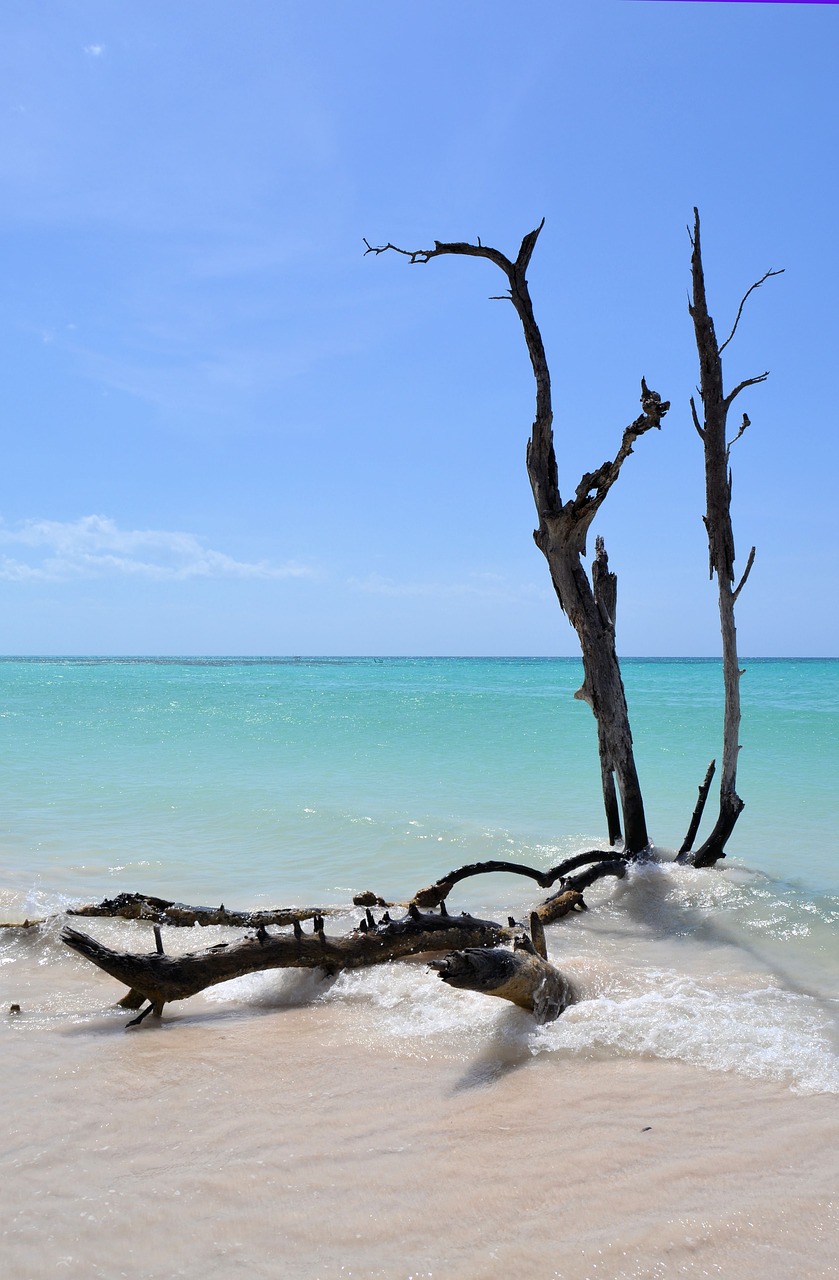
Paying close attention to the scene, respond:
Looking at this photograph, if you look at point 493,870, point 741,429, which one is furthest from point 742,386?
point 493,870

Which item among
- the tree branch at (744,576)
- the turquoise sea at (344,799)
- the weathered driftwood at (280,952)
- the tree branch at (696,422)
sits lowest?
the turquoise sea at (344,799)

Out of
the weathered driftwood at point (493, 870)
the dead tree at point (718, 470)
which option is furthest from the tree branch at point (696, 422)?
the weathered driftwood at point (493, 870)

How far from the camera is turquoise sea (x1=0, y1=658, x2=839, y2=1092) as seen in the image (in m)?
3.88

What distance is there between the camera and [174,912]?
17.5ft

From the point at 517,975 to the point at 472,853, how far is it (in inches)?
171

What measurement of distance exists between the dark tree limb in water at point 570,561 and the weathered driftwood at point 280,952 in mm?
2668

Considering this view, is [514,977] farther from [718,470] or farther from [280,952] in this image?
[718,470]

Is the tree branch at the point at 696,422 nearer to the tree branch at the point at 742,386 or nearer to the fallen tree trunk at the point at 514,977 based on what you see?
the tree branch at the point at 742,386

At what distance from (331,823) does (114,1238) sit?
6.92 m

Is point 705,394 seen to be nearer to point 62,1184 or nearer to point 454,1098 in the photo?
point 454,1098

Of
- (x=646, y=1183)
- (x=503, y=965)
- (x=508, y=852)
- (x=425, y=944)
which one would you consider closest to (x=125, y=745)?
(x=508, y=852)

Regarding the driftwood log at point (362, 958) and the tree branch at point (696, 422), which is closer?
the driftwood log at point (362, 958)

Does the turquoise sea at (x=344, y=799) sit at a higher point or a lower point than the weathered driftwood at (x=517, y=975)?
lower

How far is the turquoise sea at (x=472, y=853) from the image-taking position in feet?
12.7
